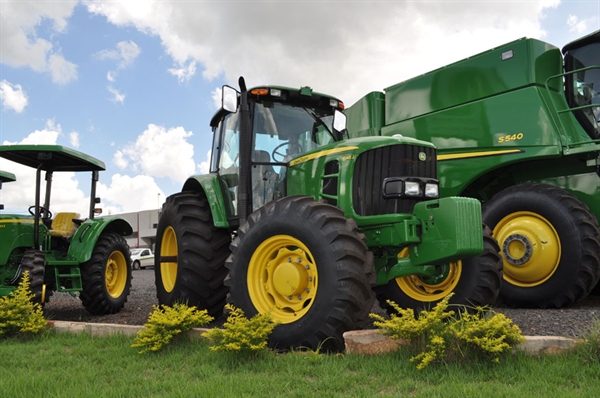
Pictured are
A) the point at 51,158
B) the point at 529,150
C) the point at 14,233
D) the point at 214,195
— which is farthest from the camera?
the point at 51,158

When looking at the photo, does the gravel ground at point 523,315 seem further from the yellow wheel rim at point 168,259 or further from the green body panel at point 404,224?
the green body panel at point 404,224

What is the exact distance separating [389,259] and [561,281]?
3.01 m

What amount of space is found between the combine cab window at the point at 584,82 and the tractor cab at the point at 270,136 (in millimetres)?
3687

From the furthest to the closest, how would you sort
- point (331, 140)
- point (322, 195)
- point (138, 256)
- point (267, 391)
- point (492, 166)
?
1. point (138, 256)
2. point (492, 166)
3. point (331, 140)
4. point (322, 195)
5. point (267, 391)

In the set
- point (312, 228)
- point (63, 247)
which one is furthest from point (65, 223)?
point (312, 228)

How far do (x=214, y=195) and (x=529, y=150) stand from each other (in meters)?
4.41

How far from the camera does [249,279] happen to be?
4.89 m

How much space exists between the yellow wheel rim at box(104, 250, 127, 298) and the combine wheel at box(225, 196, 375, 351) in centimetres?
463

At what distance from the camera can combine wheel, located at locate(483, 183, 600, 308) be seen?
21.8 ft

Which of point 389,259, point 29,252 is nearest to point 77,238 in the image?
point 29,252

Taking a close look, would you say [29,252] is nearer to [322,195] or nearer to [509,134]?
[322,195]

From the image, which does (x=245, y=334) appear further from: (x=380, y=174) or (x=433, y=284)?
(x=433, y=284)

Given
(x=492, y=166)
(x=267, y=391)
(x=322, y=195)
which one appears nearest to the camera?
(x=267, y=391)

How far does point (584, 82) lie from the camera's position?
787 cm
